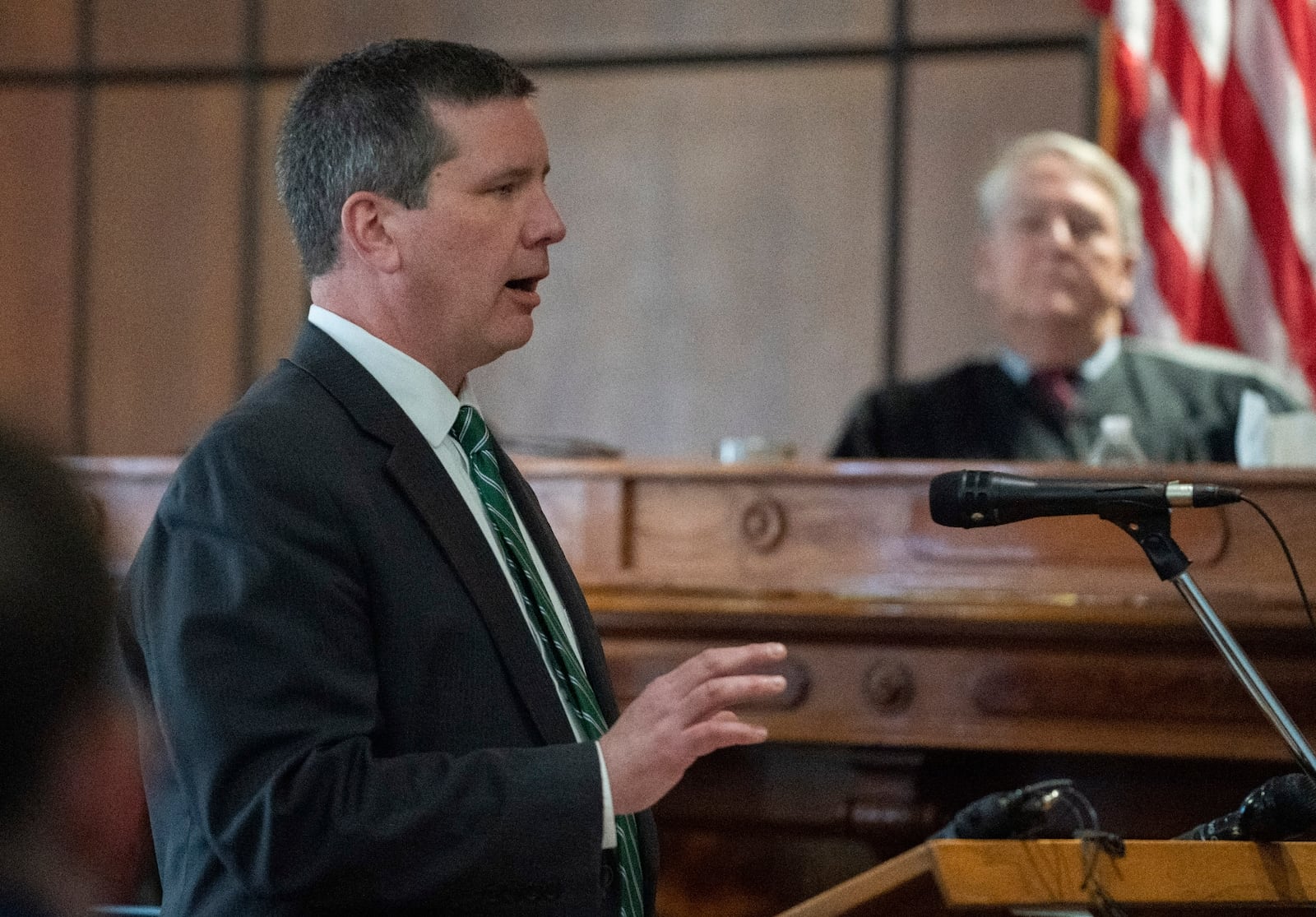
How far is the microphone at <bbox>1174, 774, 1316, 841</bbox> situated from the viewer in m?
1.68

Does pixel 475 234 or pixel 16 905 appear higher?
pixel 475 234

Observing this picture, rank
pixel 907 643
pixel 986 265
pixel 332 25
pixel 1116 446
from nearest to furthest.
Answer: pixel 907 643
pixel 1116 446
pixel 986 265
pixel 332 25

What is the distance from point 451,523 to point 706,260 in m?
3.94

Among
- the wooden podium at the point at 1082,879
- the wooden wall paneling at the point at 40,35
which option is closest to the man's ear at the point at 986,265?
the wooden podium at the point at 1082,879

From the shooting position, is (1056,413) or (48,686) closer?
(48,686)

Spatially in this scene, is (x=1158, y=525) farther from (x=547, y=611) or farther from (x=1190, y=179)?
(x=1190, y=179)

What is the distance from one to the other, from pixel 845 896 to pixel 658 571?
70.6 inches

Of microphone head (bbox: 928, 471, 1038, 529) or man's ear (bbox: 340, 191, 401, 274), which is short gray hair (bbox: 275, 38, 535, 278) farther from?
microphone head (bbox: 928, 471, 1038, 529)

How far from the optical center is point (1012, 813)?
2.07 metres

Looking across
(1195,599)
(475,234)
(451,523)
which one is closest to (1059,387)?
(1195,599)

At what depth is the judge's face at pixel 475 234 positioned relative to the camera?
183cm

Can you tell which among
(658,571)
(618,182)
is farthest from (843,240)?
(658,571)

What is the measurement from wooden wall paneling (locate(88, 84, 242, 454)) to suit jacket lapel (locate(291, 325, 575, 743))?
4.30 m

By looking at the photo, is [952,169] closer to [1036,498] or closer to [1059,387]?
[1059,387]
